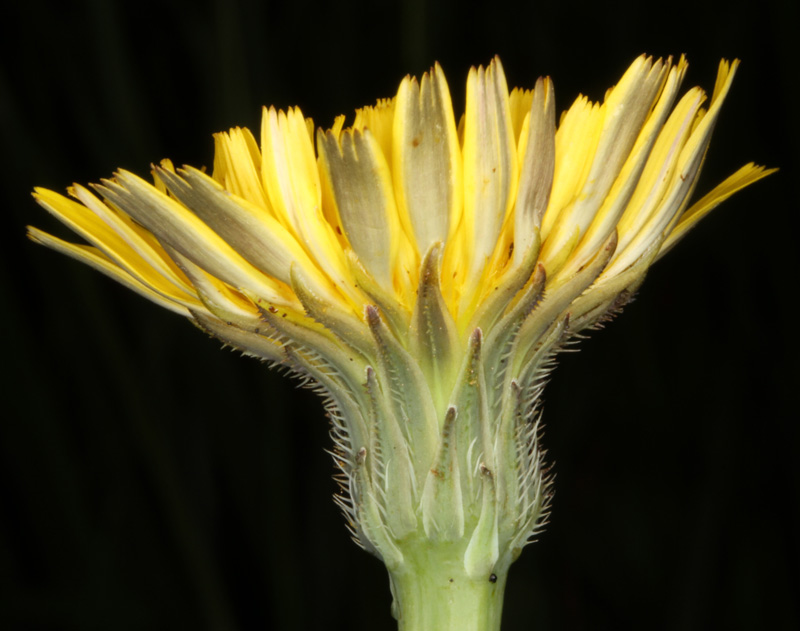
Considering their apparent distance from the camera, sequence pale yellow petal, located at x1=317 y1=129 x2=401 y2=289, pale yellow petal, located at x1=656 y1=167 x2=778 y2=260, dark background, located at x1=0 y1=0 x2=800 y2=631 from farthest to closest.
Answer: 1. dark background, located at x1=0 y1=0 x2=800 y2=631
2. pale yellow petal, located at x1=656 y1=167 x2=778 y2=260
3. pale yellow petal, located at x1=317 y1=129 x2=401 y2=289

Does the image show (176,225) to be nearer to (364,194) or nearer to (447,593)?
(364,194)

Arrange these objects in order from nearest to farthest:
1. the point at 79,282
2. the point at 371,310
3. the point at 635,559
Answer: the point at 371,310, the point at 79,282, the point at 635,559

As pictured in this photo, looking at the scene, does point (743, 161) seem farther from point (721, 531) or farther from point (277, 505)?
point (277, 505)

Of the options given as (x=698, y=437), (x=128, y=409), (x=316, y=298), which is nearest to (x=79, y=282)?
(x=128, y=409)

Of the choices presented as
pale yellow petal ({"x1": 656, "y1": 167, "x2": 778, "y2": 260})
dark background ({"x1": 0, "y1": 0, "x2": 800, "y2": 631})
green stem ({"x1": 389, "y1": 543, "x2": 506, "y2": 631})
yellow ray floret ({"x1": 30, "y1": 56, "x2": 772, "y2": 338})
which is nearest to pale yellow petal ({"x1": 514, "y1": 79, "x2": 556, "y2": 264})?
yellow ray floret ({"x1": 30, "y1": 56, "x2": 772, "y2": 338})

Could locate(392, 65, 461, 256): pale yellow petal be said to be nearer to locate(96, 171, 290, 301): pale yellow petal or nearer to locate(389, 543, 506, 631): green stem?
locate(96, 171, 290, 301): pale yellow petal

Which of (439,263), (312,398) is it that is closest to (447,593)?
(439,263)

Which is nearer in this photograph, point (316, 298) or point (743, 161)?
point (316, 298)

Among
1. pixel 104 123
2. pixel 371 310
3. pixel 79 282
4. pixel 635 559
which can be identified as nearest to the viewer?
pixel 371 310
